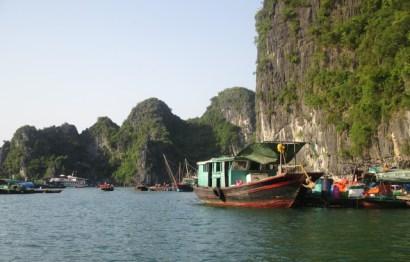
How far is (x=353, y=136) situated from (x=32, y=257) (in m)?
47.4

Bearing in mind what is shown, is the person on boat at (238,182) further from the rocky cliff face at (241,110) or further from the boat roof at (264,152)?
the rocky cliff face at (241,110)

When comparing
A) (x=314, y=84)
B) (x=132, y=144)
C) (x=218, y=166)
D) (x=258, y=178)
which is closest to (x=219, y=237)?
(x=258, y=178)

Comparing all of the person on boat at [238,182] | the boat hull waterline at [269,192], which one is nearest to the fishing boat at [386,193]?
the boat hull waterline at [269,192]

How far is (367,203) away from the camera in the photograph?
115ft

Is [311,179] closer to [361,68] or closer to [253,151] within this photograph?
[253,151]

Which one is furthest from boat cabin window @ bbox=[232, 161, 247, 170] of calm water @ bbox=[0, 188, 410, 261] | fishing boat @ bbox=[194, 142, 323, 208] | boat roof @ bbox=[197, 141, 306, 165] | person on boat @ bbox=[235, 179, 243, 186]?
calm water @ bbox=[0, 188, 410, 261]

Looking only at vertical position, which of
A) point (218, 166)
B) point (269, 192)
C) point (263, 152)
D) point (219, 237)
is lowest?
point (219, 237)

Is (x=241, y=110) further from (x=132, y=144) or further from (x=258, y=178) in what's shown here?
(x=258, y=178)

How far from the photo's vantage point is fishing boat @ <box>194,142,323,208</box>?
32250mm

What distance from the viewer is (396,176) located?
37.6m

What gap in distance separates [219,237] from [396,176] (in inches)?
814

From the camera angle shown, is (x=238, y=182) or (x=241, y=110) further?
(x=241, y=110)

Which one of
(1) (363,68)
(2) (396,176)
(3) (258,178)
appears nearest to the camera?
(3) (258,178)

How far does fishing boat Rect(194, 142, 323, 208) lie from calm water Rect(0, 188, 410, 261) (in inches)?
73.1
